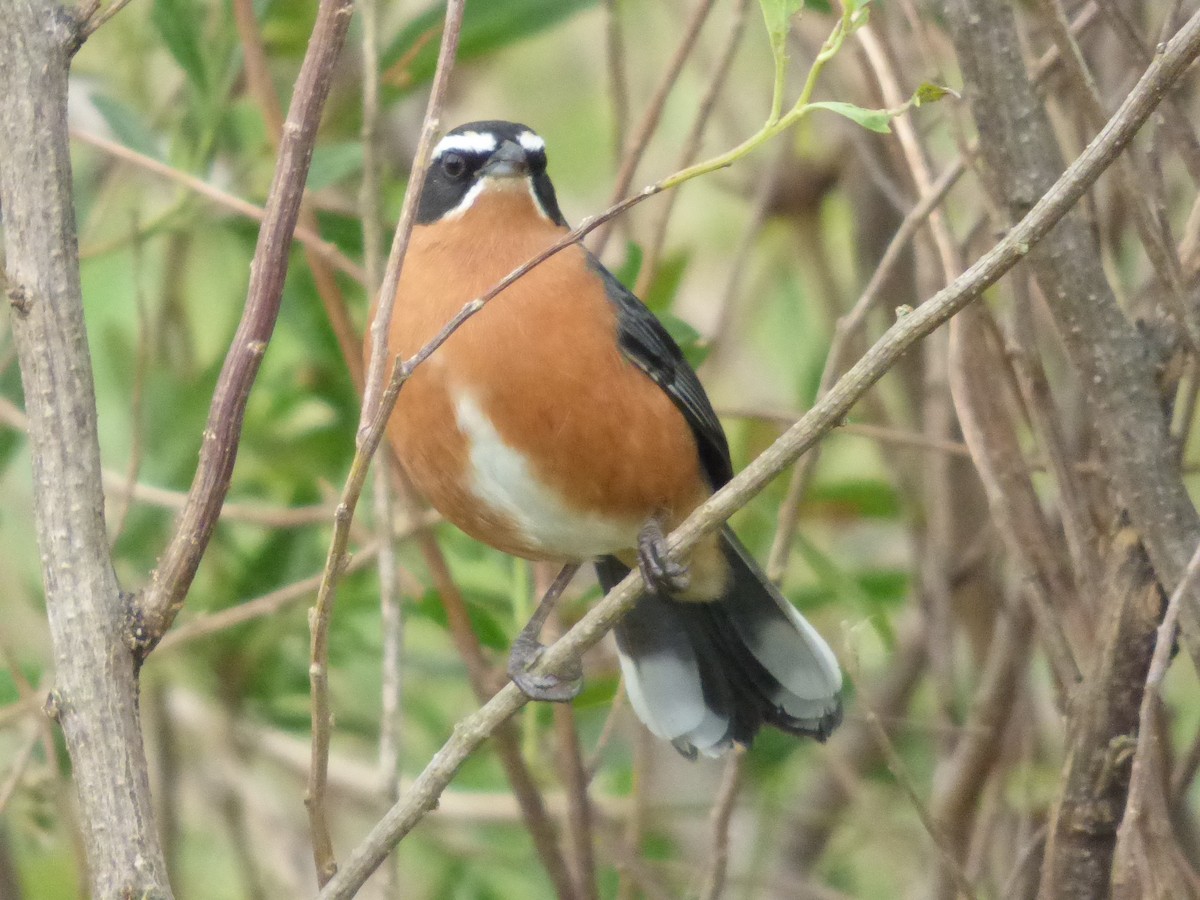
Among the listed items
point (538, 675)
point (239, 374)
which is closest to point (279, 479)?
point (538, 675)

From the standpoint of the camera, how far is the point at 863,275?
18.5 feet

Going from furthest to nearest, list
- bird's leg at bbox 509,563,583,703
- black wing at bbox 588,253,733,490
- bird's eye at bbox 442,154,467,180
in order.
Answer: bird's eye at bbox 442,154,467,180 → black wing at bbox 588,253,733,490 → bird's leg at bbox 509,563,583,703

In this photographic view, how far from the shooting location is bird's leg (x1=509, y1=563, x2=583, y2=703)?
3635mm

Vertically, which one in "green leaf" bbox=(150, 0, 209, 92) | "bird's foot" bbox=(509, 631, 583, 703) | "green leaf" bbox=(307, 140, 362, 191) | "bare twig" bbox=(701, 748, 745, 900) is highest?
"green leaf" bbox=(150, 0, 209, 92)

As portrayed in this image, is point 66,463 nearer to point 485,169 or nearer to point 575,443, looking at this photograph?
point 575,443

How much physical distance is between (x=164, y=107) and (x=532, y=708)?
2.48 metres

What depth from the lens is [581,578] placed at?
5.79 m

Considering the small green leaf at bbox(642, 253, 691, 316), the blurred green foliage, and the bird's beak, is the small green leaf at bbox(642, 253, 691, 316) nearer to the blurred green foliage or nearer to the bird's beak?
the blurred green foliage

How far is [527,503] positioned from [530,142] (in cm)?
96

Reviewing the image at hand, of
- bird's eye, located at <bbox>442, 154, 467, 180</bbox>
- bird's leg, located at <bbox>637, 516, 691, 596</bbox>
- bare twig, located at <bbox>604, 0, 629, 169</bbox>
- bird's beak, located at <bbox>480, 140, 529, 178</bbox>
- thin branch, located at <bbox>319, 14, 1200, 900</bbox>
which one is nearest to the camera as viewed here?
thin branch, located at <bbox>319, 14, 1200, 900</bbox>

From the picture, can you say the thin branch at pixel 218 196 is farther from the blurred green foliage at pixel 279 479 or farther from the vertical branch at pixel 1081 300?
the vertical branch at pixel 1081 300

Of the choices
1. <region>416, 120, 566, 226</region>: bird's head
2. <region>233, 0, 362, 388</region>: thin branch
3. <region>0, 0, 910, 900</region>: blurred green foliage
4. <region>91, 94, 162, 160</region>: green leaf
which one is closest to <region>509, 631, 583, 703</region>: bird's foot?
<region>0, 0, 910, 900</region>: blurred green foliage

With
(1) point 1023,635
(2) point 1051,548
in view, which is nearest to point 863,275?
(1) point 1023,635

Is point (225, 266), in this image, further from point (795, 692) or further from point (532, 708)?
point (795, 692)
